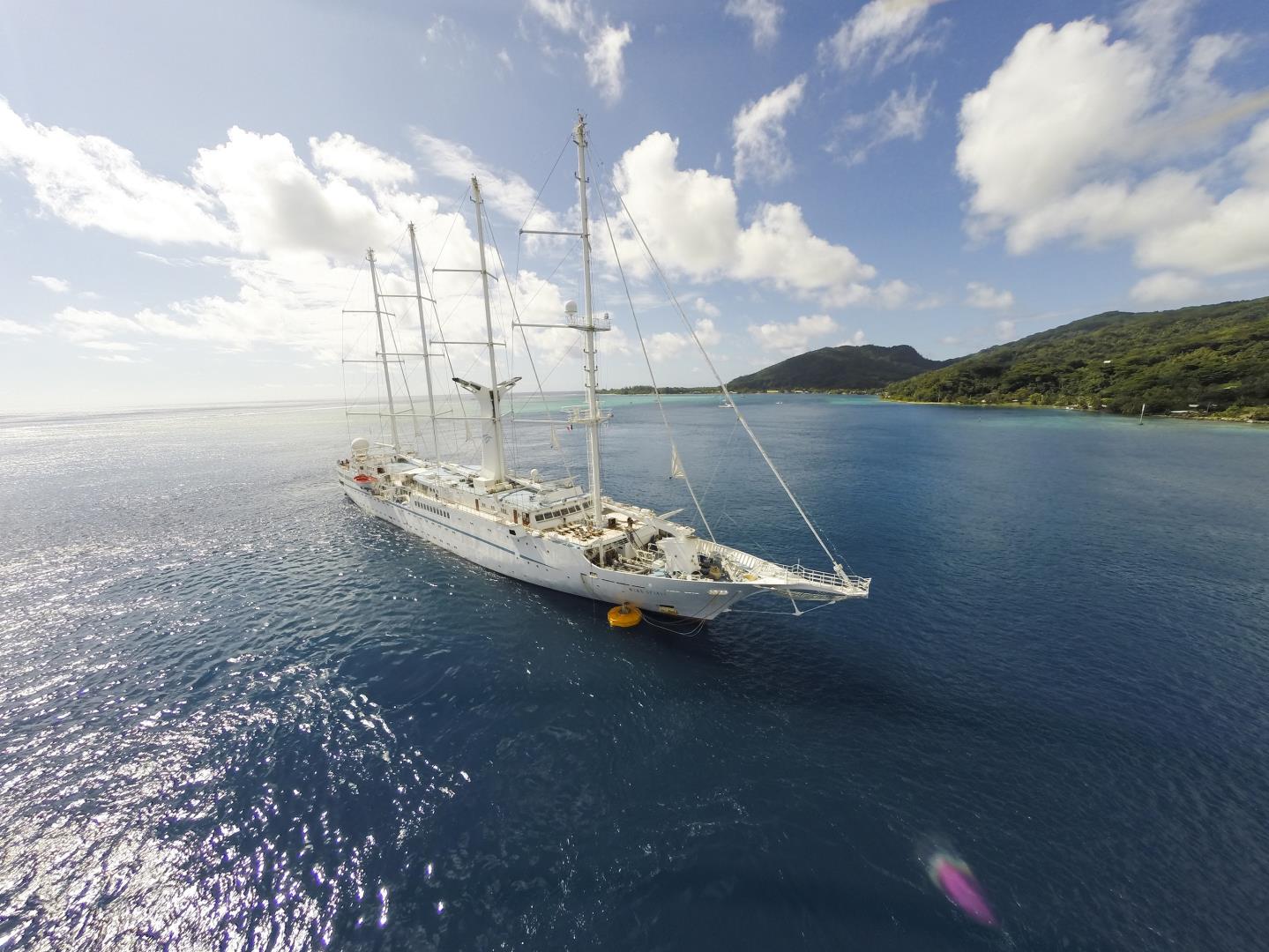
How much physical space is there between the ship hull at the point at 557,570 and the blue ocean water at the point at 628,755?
1.74 m

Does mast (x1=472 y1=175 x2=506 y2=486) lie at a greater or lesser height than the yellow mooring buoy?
greater

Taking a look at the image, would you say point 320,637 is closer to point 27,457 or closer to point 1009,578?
point 1009,578

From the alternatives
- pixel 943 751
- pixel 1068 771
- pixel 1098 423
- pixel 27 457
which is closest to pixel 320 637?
pixel 943 751

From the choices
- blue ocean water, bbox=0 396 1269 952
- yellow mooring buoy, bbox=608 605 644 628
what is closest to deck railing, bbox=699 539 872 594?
blue ocean water, bbox=0 396 1269 952

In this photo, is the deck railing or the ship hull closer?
the deck railing

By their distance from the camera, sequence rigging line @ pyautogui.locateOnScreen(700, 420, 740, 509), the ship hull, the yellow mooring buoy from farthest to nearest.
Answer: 1. rigging line @ pyautogui.locateOnScreen(700, 420, 740, 509)
2. the yellow mooring buoy
3. the ship hull

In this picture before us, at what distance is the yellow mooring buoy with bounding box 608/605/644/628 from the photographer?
94.9ft

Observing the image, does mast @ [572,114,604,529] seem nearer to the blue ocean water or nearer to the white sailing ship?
the white sailing ship

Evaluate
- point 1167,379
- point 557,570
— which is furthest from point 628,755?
point 1167,379

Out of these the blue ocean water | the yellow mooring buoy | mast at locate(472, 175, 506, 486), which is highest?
mast at locate(472, 175, 506, 486)

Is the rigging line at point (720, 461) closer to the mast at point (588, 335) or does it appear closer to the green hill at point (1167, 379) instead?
the mast at point (588, 335)

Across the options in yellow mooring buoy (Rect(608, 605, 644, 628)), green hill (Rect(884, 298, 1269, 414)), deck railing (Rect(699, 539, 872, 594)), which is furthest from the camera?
green hill (Rect(884, 298, 1269, 414))

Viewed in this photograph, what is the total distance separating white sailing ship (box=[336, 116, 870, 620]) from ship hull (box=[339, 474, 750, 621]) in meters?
0.09

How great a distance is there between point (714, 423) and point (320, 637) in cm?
14613
